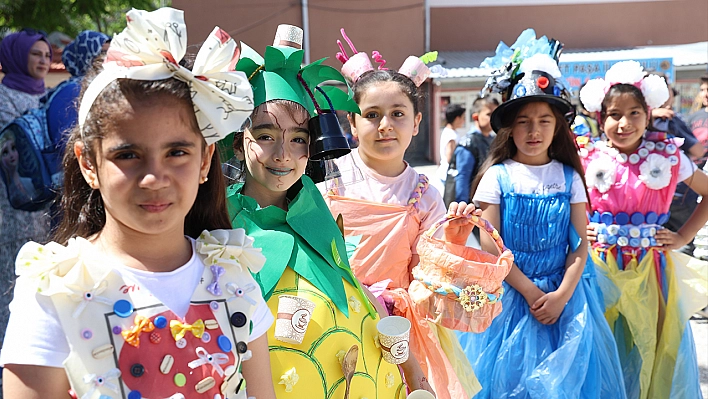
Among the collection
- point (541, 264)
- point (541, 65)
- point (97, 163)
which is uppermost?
point (541, 65)

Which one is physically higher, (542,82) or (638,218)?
(542,82)

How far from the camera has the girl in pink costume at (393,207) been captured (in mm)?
2740

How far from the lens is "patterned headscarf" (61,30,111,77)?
4477mm

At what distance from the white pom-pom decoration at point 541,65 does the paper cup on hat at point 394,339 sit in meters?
1.97

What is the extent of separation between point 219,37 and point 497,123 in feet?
7.94

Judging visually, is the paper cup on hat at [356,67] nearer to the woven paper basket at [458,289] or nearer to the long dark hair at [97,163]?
the woven paper basket at [458,289]

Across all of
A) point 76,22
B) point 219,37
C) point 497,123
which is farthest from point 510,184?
point 76,22

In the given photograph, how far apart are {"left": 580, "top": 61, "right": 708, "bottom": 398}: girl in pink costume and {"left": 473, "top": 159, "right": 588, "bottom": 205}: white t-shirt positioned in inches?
22.7

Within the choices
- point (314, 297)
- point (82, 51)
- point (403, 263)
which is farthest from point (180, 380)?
point (82, 51)

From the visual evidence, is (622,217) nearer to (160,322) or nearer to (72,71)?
(160,322)

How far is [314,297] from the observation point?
6.64ft

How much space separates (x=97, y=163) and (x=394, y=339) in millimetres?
1045

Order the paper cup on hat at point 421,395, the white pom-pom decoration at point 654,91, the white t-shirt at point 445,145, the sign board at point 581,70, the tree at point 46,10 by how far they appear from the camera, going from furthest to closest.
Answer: the sign board at point 581,70
the tree at point 46,10
the white t-shirt at point 445,145
the white pom-pom decoration at point 654,91
the paper cup on hat at point 421,395

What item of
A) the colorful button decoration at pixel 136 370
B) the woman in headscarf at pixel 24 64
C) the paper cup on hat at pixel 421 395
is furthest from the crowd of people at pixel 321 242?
the woman in headscarf at pixel 24 64
